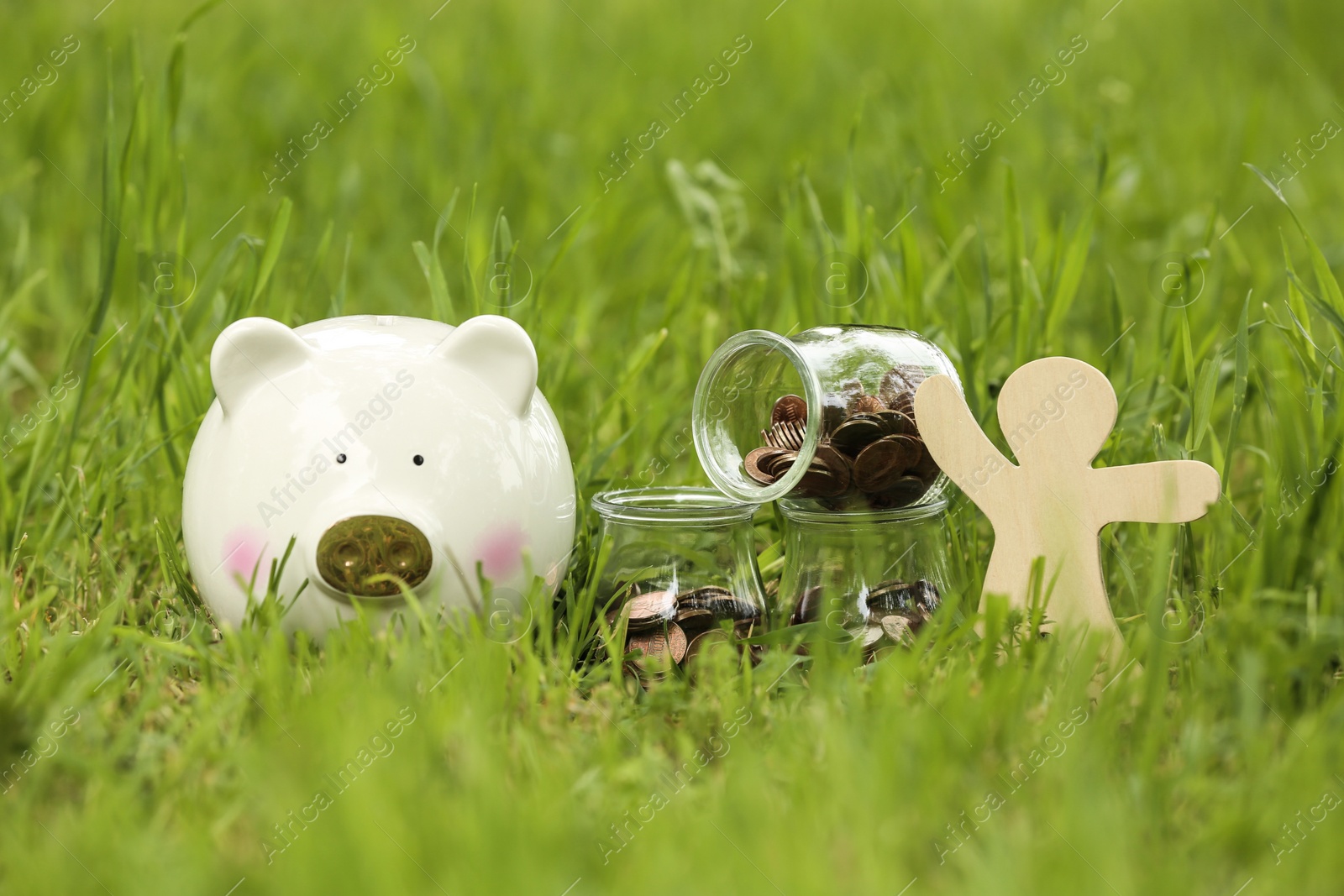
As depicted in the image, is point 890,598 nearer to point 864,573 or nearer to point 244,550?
point 864,573

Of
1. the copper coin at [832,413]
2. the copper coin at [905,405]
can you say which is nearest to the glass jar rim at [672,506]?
the copper coin at [832,413]

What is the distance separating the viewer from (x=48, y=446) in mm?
2709

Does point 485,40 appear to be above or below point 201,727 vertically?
above

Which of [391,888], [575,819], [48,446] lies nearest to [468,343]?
[575,819]

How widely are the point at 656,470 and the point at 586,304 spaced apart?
987mm

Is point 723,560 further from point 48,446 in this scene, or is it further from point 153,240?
point 153,240

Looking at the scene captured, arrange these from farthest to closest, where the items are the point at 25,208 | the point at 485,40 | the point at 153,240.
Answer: the point at 485,40
the point at 25,208
the point at 153,240

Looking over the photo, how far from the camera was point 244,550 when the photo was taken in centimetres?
204

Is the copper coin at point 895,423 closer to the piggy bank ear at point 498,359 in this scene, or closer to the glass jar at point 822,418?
the glass jar at point 822,418

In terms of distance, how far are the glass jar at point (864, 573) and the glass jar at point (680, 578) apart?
84 mm

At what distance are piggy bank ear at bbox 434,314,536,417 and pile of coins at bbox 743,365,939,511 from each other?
0.44 metres

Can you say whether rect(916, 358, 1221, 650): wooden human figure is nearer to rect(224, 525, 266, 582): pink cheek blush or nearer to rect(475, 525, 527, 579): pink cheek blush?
rect(475, 525, 527, 579): pink cheek blush

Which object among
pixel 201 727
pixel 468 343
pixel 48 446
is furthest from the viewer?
pixel 48 446

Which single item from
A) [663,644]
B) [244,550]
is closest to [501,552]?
[663,644]
